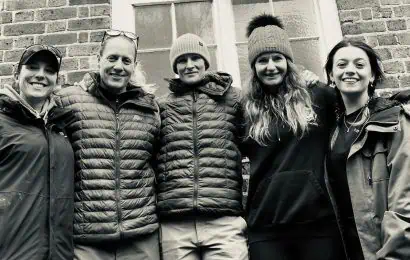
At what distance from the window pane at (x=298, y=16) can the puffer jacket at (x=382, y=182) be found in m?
1.62

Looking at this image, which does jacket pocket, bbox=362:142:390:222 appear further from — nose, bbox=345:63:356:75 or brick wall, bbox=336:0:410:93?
brick wall, bbox=336:0:410:93

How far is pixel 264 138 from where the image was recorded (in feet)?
8.29

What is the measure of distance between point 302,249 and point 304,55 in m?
1.92

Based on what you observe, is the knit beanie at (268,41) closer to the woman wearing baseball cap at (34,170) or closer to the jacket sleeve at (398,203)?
the jacket sleeve at (398,203)

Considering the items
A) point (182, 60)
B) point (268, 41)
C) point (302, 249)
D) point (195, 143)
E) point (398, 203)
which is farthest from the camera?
point (182, 60)

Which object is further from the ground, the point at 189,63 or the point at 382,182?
the point at 189,63

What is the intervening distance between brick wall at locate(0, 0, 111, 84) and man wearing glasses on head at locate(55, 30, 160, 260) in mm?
928

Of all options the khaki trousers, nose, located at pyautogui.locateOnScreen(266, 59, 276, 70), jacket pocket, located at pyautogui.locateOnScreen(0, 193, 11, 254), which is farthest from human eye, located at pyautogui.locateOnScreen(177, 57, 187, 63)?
jacket pocket, located at pyautogui.locateOnScreen(0, 193, 11, 254)

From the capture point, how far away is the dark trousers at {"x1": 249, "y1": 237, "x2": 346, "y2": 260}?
2330mm

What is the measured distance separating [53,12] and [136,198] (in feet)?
6.76

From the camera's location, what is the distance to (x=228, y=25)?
382 cm

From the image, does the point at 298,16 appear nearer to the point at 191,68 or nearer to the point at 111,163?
the point at 191,68


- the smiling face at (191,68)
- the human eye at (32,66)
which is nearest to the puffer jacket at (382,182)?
the smiling face at (191,68)

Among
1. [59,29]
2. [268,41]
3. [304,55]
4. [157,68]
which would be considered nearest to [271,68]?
[268,41]
